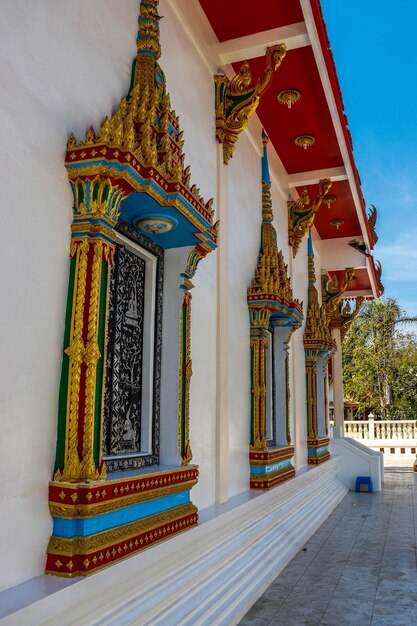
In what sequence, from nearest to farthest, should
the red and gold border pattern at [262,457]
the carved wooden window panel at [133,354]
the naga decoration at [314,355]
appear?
the carved wooden window panel at [133,354]
the red and gold border pattern at [262,457]
the naga decoration at [314,355]

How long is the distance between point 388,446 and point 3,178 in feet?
46.7

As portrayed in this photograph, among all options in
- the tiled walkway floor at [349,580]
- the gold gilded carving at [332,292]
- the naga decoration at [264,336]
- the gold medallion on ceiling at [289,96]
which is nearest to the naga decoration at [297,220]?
the naga decoration at [264,336]

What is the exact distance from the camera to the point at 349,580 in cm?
385

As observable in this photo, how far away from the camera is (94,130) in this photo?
246cm

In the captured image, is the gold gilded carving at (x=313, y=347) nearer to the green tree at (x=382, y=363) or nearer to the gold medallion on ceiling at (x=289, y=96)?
the gold medallion on ceiling at (x=289, y=96)

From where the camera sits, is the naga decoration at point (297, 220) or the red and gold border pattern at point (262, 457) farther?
the naga decoration at point (297, 220)

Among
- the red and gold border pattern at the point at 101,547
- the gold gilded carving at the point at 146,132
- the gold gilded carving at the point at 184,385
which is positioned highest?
the gold gilded carving at the point at 146,132

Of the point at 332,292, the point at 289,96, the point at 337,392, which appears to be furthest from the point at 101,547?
the point at 337,392

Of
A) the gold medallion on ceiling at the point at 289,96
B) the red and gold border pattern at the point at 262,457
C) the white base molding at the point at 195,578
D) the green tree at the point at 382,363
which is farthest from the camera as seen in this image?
the green tree at the point at 382,363

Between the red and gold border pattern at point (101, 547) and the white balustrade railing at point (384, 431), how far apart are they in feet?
43.3

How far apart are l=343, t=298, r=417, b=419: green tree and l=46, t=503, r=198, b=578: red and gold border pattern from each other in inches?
925

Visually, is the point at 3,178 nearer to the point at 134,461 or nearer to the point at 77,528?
the point at 77,528

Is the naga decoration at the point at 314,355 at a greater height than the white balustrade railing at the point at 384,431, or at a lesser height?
greater

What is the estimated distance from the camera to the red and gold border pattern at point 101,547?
199 cm
